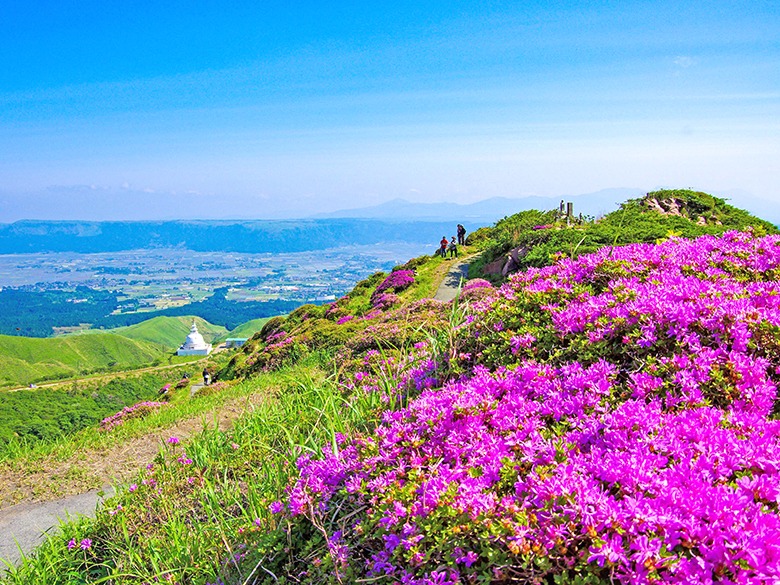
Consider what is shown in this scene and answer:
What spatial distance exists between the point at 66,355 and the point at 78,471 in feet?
448

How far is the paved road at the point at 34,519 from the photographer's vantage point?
6215mm

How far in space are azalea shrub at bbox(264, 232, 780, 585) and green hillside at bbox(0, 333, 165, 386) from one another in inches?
4276

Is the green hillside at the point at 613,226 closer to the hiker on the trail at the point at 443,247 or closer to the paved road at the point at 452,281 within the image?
the paved road at the point at 452,281

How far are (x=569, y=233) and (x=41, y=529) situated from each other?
46.1 ft

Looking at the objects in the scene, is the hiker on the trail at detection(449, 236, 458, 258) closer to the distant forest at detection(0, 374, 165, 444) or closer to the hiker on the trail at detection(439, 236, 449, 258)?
the hiker on the trail at detection(439, 236, 449, 258)

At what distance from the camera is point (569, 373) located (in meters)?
3.30

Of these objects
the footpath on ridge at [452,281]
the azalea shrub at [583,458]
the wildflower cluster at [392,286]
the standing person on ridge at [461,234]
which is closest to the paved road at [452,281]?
the footpath on ridge at [452,281]

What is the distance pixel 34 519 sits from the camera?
6.99 m

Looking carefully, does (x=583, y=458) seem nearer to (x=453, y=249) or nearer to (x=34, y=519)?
(x=34, y=519)

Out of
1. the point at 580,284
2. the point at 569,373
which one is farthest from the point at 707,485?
the point at 580,284

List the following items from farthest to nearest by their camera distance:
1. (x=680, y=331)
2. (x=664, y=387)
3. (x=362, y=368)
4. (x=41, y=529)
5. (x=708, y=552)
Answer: (x=362, y=368)
(x=41, y=529)
(x=680, y=331)
(x=664, y=387)
(x=708, y=552)

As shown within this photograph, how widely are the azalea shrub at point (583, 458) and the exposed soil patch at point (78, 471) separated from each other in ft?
15.2

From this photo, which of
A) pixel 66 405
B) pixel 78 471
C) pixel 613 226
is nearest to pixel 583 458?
pixel 78 471

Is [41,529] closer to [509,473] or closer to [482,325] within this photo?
[482,325]
